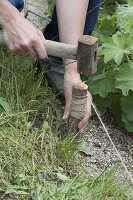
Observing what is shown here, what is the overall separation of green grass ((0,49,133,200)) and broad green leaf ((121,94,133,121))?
0.29m

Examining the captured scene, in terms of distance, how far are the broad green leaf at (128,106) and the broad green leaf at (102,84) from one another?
0.24 feet

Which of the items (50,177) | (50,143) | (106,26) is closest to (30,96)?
(50,143)

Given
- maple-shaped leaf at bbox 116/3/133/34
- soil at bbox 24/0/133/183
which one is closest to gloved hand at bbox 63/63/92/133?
soil at bbox 24/0/133/183

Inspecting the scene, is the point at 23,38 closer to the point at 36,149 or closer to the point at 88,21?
the point at 36,149

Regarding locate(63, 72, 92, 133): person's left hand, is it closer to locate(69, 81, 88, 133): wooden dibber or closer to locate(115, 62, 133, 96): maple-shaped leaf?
locate(69, 81, 88, 133): wooden dibber

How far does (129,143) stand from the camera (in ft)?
8.05

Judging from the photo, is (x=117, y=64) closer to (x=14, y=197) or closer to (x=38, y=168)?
(x=38, y=168)

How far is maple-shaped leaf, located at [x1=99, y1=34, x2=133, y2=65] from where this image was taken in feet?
7.56

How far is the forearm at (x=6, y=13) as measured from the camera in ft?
6.39

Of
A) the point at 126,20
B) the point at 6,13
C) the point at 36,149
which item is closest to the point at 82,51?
the point at 6,13

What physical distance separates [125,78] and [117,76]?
0.14ft

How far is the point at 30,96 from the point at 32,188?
0.55 m

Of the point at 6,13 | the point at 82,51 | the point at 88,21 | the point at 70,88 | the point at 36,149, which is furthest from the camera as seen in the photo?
the point at 88,21

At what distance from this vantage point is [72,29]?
87.2 inches
